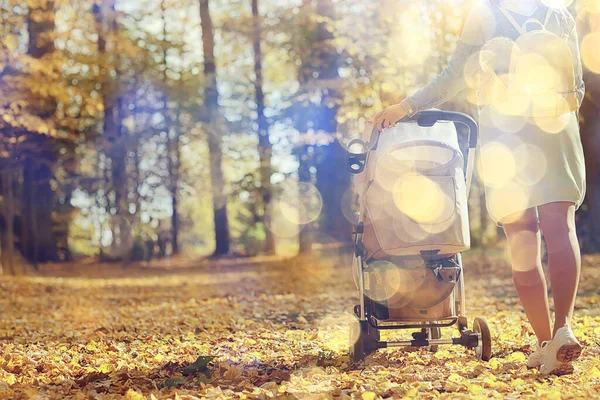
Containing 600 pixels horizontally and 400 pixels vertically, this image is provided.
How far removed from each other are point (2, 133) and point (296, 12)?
240 inches

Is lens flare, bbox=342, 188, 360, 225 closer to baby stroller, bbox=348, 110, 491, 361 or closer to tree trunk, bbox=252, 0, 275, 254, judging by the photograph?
tree trunk, bbox=252, 0, 275, 254

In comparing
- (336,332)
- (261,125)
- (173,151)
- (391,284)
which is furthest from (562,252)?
(173,151)

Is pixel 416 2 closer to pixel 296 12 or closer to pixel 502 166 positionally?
pixel 296 12

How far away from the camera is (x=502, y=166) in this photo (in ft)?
11.6

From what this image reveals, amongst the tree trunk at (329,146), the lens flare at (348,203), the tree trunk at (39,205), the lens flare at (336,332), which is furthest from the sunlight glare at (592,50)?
the tree trunk at (39,205)

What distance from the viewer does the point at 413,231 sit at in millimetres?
3607

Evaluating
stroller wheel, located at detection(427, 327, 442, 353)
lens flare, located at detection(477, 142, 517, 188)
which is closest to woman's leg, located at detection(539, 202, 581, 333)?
lens flare, located at detection(477, 142, 517, 188)

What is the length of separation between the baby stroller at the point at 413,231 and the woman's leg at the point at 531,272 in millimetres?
260

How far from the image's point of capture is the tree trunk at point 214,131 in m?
18.1

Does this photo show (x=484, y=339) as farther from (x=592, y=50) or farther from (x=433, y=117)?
(x=592, y=50)

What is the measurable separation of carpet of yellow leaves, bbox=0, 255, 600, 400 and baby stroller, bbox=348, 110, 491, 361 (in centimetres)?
27

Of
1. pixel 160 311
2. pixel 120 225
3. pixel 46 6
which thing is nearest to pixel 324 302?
pixel 160 311

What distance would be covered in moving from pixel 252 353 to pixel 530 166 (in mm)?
2171

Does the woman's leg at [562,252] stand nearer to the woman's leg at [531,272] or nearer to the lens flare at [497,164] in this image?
the woman's leg at [531,272]
